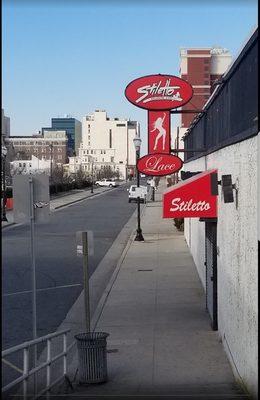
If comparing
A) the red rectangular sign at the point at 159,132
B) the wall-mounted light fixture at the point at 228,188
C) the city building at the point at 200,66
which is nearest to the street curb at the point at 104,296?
the red rectangular sign at the point at 159,132

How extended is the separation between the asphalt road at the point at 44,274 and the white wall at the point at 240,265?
3.82 m

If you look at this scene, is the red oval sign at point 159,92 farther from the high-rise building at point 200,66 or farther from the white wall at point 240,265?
the high-rise building at point 200,66

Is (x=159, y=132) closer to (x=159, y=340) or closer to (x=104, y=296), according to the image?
(x=104, y=296)

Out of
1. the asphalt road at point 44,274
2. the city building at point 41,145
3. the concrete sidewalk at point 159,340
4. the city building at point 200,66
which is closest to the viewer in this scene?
the concrete sidewalk at point 159,340

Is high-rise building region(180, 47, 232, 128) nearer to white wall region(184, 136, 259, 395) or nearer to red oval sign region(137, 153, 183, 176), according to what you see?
red oval sign region(137, 153, 183, 176)

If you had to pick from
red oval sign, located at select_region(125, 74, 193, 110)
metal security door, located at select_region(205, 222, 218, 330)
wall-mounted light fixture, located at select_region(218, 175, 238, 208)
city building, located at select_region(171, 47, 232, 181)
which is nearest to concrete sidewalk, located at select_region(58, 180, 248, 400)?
metal security door, located at select_region(205, 222, 218, 330)

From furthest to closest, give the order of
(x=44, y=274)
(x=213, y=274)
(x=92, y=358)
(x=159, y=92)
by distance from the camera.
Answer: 1. (x=44, y=274)
2. (x=159, y=92)
3. (x=213, y=274)
4. (x=92, y=358)

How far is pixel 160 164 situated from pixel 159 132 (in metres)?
0.80

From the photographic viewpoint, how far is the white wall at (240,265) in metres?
6.34

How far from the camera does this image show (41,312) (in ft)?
42.1

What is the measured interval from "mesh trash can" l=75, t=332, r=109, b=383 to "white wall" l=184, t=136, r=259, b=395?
1.80 m

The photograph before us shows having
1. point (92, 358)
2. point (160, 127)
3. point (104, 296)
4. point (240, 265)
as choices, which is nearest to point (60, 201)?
point (104, 296)

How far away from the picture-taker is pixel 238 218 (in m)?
7.51

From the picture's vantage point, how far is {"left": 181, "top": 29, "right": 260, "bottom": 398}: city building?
20.8 ft
